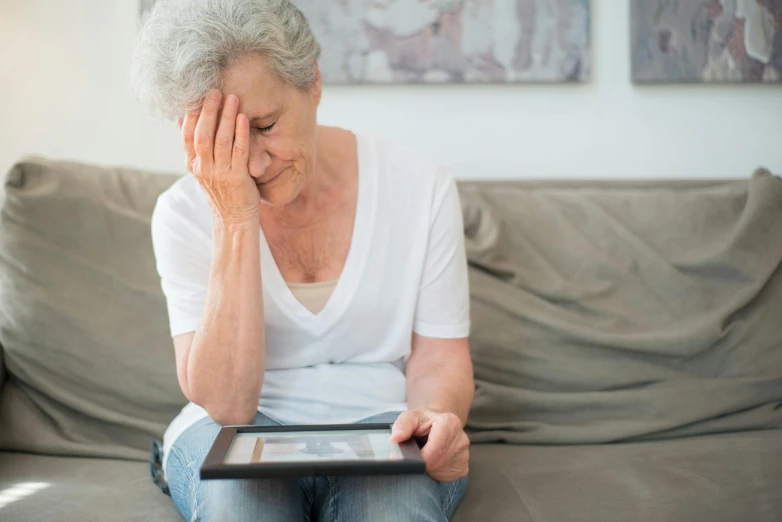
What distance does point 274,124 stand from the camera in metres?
1.08

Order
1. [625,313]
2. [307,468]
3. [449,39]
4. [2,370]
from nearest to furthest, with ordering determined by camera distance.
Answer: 1. [307,468]
2. [2,370]
3. [625,313]
4. [449,39]

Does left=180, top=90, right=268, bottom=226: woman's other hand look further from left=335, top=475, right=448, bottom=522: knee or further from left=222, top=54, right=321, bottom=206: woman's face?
left=335, top=475, right=448, bottom=522: knee

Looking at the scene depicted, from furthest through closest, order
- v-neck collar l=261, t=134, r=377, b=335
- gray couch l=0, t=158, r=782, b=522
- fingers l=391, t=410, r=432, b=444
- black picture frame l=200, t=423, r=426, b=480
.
Result: gray couch l=0, t=158, r=782, b=522 < v-neck collar l=261, t=134, r=377, b=335 < fingers l=391, t=410, r=432, b=444 < black picture frame l=200, t=423, r=426, b=480

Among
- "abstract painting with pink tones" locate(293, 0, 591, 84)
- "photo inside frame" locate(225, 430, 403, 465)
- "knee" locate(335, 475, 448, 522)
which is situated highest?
"abstract painting with pink tones" locate(293, 0, 591, 84)

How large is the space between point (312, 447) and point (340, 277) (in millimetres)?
344

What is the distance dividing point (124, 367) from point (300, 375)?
1.48ft

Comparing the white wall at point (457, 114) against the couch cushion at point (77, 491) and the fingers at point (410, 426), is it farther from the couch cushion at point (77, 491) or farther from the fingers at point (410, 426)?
the fingers at point (410, 426)

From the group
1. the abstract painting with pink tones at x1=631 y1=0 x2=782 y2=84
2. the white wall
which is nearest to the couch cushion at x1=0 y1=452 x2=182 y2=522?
the white wall

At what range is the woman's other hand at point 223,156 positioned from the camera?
1.04m

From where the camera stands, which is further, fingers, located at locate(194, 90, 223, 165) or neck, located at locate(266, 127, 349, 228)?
neck, located at locate(266, 127, 349, 228)

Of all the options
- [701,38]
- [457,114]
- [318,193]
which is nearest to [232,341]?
[318,193]

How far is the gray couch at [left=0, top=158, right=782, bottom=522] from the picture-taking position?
1435 mm

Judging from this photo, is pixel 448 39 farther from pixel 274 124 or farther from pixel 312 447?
pixel 312 447

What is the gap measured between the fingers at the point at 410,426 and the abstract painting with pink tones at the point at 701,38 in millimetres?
1338
